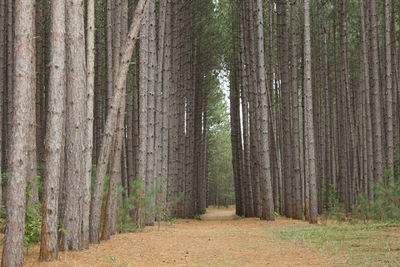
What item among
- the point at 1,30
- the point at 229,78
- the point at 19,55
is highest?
the point at 229,78

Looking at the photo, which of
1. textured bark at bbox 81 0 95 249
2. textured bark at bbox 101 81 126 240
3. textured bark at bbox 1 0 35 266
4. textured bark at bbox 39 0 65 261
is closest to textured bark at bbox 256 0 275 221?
textured bark at bbox 101 81 126 240

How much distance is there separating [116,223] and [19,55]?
5.58 metres

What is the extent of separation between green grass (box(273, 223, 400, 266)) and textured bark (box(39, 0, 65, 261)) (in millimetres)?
3755

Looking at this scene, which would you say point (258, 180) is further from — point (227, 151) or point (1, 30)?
point (227, 151)

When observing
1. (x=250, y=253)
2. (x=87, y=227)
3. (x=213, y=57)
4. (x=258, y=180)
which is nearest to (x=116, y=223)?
(x=87, y=227)

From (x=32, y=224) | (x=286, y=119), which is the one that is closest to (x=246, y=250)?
(x=32, y=224)

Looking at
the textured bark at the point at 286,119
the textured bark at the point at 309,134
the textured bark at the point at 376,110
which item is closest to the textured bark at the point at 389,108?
the textured bark at the point at 376,110

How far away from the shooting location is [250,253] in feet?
23.0

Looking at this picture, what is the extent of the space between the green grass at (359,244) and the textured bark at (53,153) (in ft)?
12.3

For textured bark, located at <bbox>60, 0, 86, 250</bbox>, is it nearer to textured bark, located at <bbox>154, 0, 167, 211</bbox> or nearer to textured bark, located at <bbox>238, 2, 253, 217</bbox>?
textured bark, located at <bbox>154, 0, 167, 211</bbox>

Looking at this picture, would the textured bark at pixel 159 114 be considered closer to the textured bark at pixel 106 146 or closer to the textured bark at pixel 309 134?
the textured bark at pixel 309 134

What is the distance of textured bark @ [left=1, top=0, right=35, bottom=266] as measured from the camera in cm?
508

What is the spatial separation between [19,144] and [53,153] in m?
0.74

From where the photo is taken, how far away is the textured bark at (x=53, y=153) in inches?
229
